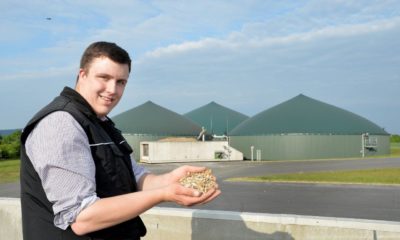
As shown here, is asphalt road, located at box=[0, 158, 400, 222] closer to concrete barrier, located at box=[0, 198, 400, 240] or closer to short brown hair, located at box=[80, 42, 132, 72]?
concrete barrier, located at box=[0, 198, 400, 240]

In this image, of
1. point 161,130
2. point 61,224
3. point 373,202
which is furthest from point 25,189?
point 161,130

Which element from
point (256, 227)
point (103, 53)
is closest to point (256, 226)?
point (256, 227)

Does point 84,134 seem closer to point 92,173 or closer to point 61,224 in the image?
point 92,173

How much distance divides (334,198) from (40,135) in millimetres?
13753

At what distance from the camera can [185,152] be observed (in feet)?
129

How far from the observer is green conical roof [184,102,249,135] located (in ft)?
219

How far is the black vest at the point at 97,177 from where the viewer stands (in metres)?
2.31

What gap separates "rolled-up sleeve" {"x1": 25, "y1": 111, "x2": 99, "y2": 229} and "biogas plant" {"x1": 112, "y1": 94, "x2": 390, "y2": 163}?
117 feet

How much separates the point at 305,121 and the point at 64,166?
4722 centimetres

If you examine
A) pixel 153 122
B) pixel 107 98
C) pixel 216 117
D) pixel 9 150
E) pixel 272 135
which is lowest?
pixel 9 150

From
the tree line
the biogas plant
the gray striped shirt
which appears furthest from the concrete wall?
the gray striped shirt

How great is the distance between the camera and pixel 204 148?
40125 millimetres

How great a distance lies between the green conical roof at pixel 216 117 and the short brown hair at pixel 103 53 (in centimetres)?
6268

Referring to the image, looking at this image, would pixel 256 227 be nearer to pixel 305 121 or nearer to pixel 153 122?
pixel 305 121
